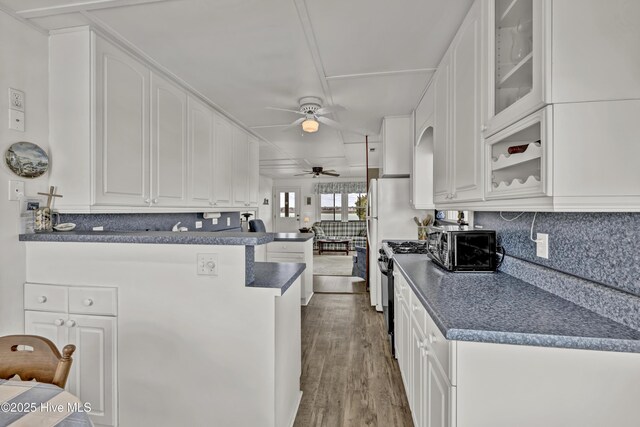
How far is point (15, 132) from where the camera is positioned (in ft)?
5.66

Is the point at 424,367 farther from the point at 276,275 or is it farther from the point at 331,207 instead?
the point at 331,207

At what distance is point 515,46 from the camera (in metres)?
1.30

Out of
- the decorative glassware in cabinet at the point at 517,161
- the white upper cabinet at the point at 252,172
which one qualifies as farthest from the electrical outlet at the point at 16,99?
the white upper cabinet at the point at 252,172

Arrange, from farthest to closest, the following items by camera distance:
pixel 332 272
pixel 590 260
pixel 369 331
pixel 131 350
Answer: pixel 332 272 < pixel 369 331 < pixel 131 350 < pixel 590 260

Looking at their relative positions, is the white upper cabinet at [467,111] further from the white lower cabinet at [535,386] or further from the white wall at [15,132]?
the white wall at [15,132]

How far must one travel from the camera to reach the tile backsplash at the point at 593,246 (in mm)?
1040

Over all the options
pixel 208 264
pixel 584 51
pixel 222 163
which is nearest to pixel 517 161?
pixel 584 51

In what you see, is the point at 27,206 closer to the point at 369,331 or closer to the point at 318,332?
the point at 318,332

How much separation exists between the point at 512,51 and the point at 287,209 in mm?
9203

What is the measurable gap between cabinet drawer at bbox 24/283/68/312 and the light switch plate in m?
0.91

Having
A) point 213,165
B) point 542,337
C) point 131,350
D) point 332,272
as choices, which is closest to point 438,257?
point 542,337

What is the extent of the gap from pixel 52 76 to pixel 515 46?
8.54 ft

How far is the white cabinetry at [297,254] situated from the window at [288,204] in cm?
592

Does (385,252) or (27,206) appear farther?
(385,252)
